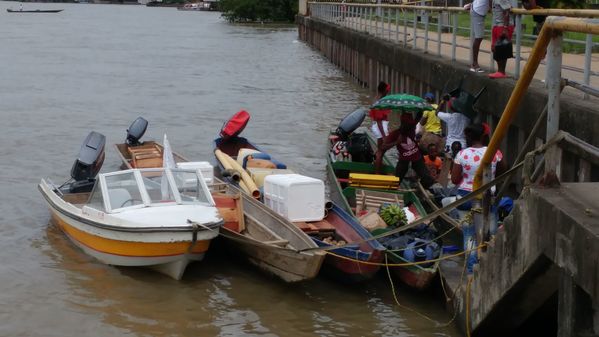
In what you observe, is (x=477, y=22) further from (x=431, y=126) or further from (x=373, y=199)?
(x=373, y=199)

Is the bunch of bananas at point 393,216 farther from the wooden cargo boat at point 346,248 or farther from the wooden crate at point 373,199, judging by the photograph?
the wooden crate at point 373,199

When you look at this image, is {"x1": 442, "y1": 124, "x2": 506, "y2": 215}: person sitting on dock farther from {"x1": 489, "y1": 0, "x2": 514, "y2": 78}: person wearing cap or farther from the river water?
{"x1": 489, "y1": 0, "x2": 514, "y2": 78}: person wearing cap

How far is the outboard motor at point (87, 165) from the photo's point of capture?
14508mm

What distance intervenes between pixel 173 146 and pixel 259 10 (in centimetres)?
6734

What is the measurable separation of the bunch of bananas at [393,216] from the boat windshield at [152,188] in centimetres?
230

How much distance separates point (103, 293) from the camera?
1174 centimetres

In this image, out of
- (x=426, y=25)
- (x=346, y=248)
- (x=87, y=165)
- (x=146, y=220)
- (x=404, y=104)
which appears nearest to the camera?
(x=346, y=248)

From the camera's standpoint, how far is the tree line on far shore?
→ 88.8m

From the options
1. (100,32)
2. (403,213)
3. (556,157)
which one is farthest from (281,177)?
(100,32)

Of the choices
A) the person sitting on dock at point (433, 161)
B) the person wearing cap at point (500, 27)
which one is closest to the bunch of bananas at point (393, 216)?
the person sitting on dock at point (433, 161)

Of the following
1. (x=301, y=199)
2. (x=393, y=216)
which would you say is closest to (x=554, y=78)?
(x=393, y=216)

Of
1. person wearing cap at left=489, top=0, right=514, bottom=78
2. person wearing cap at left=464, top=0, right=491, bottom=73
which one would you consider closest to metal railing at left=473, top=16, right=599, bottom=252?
person wearing cap at left=489, top=0, right=514, bottom=78

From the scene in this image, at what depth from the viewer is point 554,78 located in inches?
307

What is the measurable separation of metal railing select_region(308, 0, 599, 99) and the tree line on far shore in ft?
88.3
